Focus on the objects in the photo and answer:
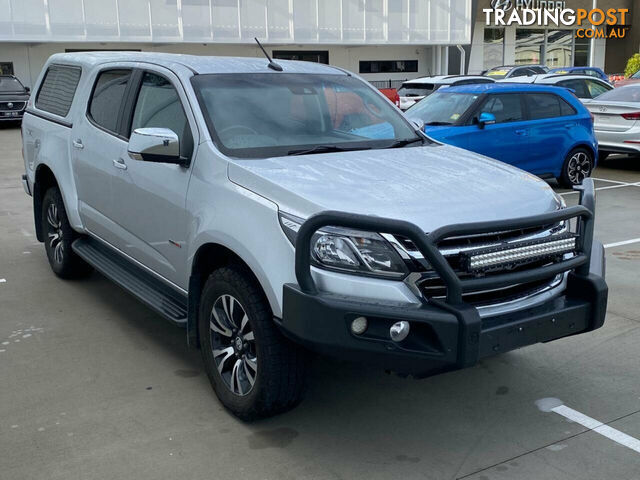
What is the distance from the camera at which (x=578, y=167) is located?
1138 cm

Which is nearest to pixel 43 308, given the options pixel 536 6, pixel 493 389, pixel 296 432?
pixel 296 432

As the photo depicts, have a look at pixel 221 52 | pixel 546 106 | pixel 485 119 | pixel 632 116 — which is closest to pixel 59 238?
pixel 485 119

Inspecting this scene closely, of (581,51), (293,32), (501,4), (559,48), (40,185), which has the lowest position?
(40,185)

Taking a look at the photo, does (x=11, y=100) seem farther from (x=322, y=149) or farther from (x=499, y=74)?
(x=322, y=149)

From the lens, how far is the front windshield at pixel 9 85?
22594 millimetres

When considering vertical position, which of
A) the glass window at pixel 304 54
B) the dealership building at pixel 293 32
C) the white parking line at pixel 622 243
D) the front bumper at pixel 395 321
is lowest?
the white parking line at pixel 622 243

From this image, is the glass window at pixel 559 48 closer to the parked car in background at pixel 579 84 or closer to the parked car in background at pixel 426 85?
the parked car in background at pixel 426 85

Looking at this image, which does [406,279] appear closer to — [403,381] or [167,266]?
[403,381]

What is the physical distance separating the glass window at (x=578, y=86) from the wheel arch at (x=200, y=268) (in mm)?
13076

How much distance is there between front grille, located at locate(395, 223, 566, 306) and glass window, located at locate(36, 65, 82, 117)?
12.7ft

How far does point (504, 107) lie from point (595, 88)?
20.1 feet

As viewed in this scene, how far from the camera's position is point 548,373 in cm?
464

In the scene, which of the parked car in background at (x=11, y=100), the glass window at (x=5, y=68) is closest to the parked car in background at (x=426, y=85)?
the parked car in background at (x=11, y=100)

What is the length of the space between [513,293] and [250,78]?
2.23m
